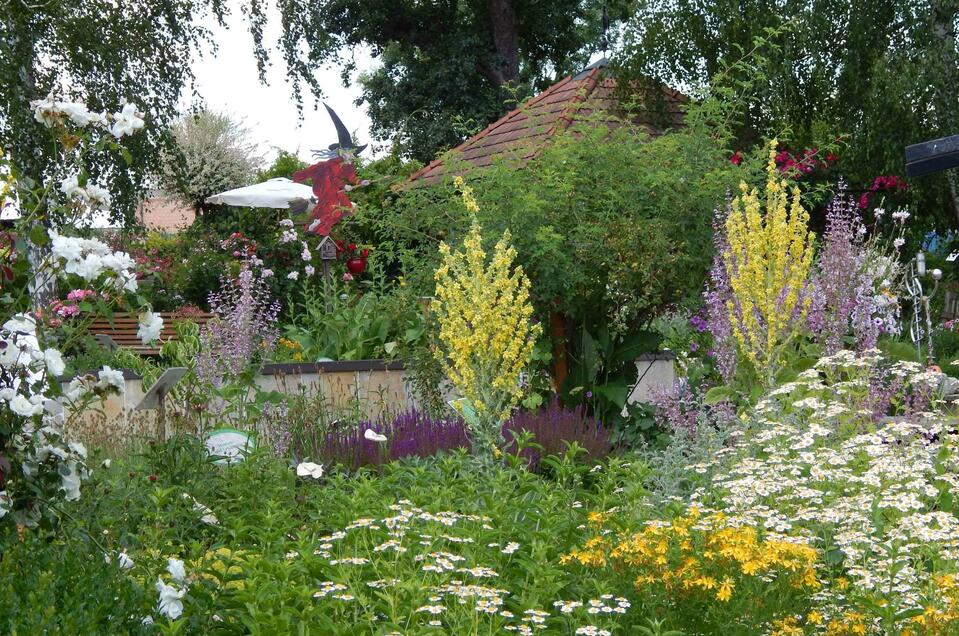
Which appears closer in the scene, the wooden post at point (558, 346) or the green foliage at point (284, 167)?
the wooden post at point (558, 346)

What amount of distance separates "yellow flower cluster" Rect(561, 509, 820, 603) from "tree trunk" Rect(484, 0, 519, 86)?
1942cm

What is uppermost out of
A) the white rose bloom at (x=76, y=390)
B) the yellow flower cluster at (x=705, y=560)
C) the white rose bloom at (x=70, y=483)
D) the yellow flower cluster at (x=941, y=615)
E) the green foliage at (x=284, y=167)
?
the green foliage at (x=284, y=167)

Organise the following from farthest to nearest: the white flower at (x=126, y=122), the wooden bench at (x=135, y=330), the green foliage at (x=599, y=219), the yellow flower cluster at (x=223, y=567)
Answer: the wooden bench at (x=135, y=330) → the green foliage at (x=599, y=219) → the white flower at (x=126, y=122) → the yellow flower cluster at (x=223, y=567)

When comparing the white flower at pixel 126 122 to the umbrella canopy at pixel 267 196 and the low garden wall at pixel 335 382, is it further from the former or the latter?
the umbrella canopy at pixel 267 196

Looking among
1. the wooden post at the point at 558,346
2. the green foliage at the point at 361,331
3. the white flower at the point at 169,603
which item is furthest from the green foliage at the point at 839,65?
the white flower at the point at 169,603

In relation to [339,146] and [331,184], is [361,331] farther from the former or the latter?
[339,146]

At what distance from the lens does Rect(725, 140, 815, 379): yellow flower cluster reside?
20.1 ft

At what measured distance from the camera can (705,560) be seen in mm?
2920

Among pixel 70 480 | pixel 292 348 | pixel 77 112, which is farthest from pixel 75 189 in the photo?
pixel 292 348

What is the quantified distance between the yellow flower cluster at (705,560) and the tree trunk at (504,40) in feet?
63.7

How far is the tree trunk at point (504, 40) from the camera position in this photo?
21719 mm

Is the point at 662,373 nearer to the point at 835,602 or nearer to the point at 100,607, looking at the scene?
the point at 835,602

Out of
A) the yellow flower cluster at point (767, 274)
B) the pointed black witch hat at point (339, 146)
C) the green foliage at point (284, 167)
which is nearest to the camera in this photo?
the yellow flower cluster at point (767, 274)

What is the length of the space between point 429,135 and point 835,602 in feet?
62.2
